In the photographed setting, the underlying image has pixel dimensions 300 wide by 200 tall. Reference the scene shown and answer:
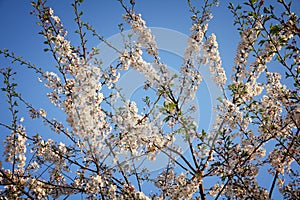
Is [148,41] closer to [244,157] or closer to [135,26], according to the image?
[135,26]

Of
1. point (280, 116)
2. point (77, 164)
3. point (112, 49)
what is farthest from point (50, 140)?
point (280, 116)

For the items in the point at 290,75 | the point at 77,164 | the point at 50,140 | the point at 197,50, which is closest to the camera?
the point at 290,75

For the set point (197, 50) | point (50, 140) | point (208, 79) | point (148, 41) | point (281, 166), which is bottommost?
point (281, 166)

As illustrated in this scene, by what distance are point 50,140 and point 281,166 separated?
282 centimetres

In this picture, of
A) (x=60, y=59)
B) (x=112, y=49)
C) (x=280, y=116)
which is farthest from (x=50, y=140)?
(x=280, y=116)

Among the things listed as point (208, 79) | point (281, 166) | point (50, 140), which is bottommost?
point (281, 166)

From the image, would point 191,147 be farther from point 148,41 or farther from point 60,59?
point 60,59

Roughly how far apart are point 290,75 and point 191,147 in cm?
186

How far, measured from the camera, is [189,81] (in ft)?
13.5

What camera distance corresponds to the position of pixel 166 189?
3.82 m

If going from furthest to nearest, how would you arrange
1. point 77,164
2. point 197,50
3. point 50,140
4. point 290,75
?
point 197,50, point 50,140, point 77,164, point 290,75

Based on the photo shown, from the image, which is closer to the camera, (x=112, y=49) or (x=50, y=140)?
(x=50, y=140)

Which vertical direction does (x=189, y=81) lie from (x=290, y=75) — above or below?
above

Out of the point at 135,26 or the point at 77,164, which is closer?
the point at 77,164
